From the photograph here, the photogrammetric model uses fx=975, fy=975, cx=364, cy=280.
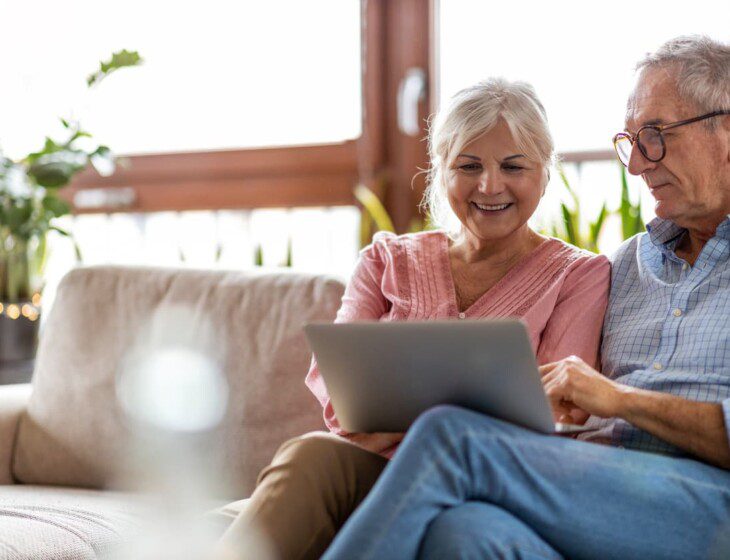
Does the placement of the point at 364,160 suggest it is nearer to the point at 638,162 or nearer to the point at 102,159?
the point at 102,159

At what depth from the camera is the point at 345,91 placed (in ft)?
11.1

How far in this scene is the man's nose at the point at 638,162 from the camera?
1783 millimetres

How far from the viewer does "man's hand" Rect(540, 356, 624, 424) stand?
1.57m

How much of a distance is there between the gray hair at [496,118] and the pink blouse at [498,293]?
20 cm

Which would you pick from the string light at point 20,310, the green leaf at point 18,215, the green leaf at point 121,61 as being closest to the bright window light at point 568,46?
the green leaf at point 121,61

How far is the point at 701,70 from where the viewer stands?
174 cm

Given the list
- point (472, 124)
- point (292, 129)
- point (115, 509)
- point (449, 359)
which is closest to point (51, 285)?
point (292, 129)

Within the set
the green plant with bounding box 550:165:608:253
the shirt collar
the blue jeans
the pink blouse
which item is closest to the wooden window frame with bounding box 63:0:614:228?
the green plant with bounding box 550:165:608:253

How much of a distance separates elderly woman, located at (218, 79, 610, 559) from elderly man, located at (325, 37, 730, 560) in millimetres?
105

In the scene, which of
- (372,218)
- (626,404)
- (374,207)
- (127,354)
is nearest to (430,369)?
(626,404)

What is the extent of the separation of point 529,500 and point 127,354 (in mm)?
1256

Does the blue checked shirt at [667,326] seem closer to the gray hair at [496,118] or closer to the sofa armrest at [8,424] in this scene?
the gray hair at [496,118]

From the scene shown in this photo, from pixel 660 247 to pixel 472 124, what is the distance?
0.43 metres

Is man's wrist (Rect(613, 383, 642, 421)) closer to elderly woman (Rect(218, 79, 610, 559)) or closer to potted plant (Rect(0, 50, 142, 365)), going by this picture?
elderly woman (Rect(218, 79, 610, 559))
